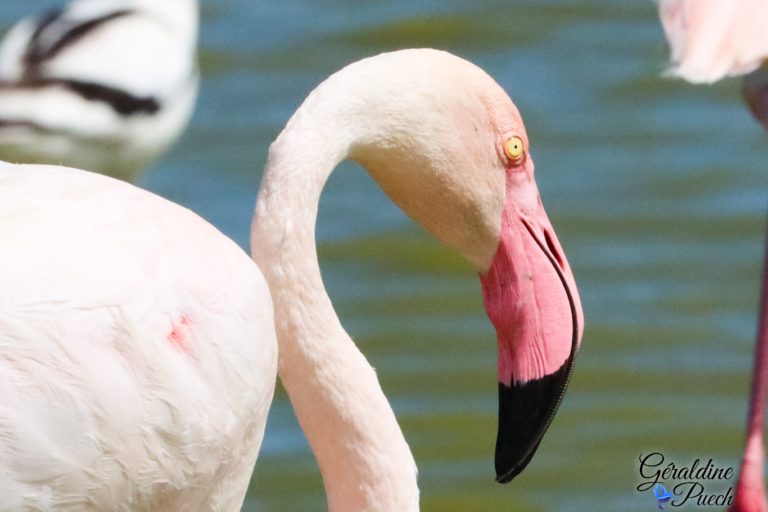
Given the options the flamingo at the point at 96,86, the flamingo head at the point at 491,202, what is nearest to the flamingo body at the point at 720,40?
the flamingo head at the point at 491,202

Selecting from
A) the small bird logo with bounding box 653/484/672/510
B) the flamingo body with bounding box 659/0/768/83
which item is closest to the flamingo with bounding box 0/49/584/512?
the flamingo body with bounding box 659/0/768/83

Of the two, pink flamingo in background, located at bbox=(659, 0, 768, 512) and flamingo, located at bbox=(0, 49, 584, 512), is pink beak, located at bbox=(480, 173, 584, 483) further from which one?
pink flamingo in background, located at bbox=(659, 0, 768, 512)

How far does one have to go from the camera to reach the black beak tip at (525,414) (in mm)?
3533

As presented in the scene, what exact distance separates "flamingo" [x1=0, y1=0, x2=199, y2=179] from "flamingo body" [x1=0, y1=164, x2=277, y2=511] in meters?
2.91

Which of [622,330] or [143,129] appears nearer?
[143,129]

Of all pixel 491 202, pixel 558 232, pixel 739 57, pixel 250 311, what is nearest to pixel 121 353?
pixel 250 311

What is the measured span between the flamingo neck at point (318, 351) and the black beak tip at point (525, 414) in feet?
0.76

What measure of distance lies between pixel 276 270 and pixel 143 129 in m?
3.23

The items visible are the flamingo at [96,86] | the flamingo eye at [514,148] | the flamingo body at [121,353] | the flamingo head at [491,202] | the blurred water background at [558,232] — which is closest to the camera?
the flamingo body at [121,353]

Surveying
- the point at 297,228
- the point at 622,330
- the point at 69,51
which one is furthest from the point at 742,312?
the point at 297,228

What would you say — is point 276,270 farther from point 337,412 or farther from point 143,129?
point 143,129

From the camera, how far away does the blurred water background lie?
6113 millimetres

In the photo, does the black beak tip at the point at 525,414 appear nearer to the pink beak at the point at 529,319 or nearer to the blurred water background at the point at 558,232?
the pink beak at the point at 529,319

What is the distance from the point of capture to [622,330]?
7000 mm
